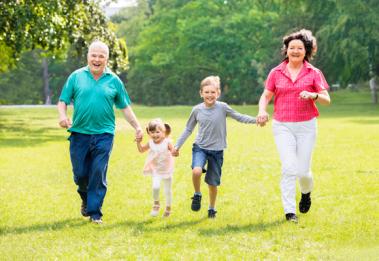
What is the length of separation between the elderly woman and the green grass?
0.50m

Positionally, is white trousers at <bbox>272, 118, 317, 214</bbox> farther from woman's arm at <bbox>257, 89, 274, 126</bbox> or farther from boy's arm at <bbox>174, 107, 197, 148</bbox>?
boy's arm at <bbox>174, 107, 197, 148</bbox>

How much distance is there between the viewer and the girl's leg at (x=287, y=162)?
8172 mm

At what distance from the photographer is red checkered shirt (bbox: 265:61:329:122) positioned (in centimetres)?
820

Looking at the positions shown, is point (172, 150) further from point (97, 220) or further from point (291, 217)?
point (291, 217)

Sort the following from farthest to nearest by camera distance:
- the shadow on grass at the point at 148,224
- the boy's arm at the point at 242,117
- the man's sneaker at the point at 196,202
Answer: the man's sneaker at the point at 196,202 → the boy's arm at the point at 242,117 → the shadow on grass at the point at 148,224

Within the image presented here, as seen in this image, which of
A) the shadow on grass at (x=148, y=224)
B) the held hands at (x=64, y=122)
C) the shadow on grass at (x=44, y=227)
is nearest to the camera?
the shadow on grass at (x=148, y=224)

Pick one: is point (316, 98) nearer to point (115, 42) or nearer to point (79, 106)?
point (79, 106)

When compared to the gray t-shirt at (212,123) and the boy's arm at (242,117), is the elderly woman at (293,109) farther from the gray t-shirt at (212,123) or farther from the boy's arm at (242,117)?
the gray t-shirt at (212,123)

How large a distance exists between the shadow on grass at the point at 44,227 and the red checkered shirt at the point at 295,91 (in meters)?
2.47

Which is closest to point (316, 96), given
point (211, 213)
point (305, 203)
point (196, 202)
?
point (305, 203)

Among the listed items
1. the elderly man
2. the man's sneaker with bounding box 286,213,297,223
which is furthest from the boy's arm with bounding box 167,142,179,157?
the man's sneaker with bounding box 286,213,297,223

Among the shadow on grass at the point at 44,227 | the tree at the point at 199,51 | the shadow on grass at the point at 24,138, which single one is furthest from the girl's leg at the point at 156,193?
the tree at the point at 199,51

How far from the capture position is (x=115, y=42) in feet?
97.3

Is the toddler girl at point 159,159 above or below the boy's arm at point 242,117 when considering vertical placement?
below
